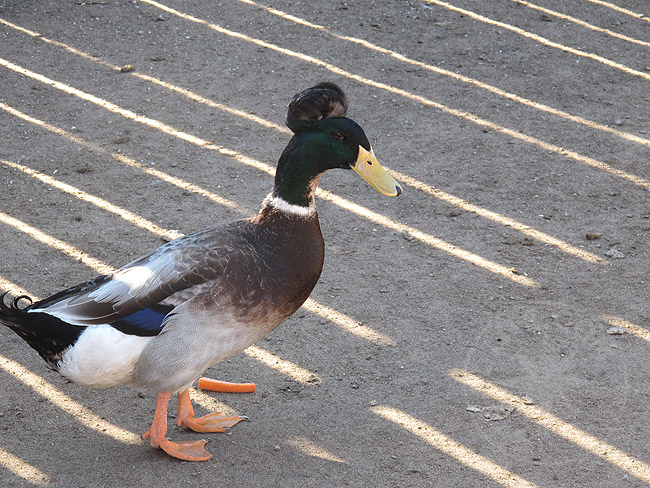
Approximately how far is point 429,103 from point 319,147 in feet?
10.1

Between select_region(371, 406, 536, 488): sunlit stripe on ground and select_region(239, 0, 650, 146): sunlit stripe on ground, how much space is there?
315 centimetres

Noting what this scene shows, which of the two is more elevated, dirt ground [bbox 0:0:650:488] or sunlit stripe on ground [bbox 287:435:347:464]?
dirt ground [bbox 0:0:650:488]

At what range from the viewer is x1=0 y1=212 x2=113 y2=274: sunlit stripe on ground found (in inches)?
179

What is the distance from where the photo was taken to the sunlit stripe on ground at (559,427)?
345cm

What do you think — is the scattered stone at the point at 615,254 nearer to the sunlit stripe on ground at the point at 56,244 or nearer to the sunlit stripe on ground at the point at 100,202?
the sunlit stripe on ground at the point at 100,202

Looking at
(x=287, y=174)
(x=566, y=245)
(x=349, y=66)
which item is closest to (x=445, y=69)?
(x=349, y=66)

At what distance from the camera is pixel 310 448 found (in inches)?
A: 139

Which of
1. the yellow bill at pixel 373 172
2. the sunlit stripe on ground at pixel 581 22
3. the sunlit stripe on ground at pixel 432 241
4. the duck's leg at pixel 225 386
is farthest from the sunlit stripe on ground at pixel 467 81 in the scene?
the duck's leg at pixel 225 386

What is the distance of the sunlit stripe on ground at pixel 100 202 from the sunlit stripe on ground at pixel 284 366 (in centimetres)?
103

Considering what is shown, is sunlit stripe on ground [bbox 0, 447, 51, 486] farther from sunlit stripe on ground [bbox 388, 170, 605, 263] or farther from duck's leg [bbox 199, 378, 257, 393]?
sunlit stripe on ground [bbox 388, 170, 605, 263]

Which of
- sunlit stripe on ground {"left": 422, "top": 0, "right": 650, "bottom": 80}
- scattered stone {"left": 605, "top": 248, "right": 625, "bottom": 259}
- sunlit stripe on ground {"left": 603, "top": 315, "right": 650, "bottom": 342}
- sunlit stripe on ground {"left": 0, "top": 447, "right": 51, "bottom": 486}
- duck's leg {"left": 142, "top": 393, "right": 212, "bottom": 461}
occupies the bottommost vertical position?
sunlit stripe on ground {"left": 0, "top": 447, "right": 51, "bottom": 486}

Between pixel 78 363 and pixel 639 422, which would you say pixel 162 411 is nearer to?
pixel 78 363

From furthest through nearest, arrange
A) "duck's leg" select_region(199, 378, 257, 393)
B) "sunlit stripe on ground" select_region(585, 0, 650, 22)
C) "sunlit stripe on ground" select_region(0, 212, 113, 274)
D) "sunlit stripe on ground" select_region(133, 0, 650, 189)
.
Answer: "sunlit stripe on ground" select_region(585, 0, 650, 22), "sunlit stripe on ground" select_region(133, 0, 650, 189), "sunlit stripe on ground" select_region(0, 212, 113, 274), "duck's leg" select_region(199, 378, 257, 393)

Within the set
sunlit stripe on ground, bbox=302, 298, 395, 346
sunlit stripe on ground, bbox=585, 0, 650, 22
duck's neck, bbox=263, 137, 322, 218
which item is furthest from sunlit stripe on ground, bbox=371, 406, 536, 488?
sunlit stripe on ground, bbox=585, 0, 650, 22
